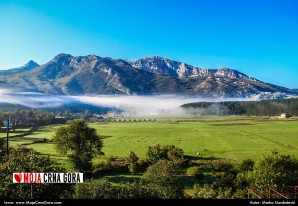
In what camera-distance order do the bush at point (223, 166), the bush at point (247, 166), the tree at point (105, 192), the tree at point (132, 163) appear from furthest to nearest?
the tree at point (132, 163) < the bush at point (223, 166) < the bush at point (247, 166) < the tree at point (105, 192)

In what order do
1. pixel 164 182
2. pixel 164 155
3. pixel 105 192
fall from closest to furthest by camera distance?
pixel 105 192 → pixel 164 182 → pixel 164 155

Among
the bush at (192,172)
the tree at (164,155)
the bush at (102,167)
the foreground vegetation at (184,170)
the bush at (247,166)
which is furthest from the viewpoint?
the tree at (164,155)

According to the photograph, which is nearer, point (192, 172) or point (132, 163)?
point (192, 172)

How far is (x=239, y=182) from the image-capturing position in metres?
39.3

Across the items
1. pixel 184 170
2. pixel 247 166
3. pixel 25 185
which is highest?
pixel 25 185

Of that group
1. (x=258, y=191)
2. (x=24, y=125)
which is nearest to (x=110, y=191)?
(x=258, y=191)

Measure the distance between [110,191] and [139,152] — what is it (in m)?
53.0

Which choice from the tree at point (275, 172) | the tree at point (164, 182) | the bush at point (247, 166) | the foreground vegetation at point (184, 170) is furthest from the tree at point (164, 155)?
the tree at point (275, 172)

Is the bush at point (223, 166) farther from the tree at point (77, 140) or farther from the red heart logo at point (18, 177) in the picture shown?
the red heart logo at point (18, 177)

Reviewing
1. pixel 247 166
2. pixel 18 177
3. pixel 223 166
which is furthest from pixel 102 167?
pixel 18 177

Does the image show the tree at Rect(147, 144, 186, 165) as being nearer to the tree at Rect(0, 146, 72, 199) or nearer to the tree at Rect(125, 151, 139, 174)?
the tree at Rect(125, 151, 139, 174)

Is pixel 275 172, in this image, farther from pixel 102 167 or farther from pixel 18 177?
pixel 18 177

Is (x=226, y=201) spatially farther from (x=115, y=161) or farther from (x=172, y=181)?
(x=115, y=161)

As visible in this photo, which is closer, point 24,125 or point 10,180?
point 10,180
